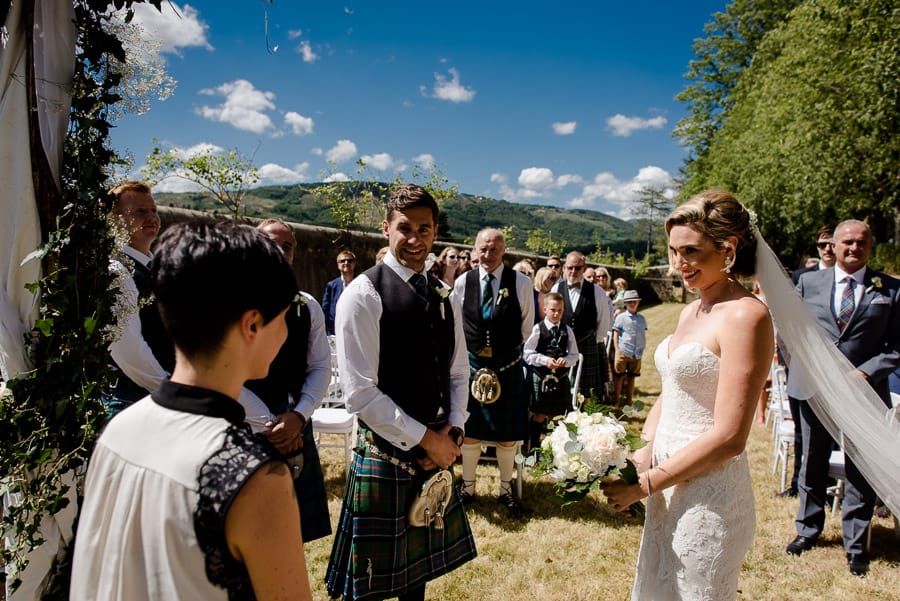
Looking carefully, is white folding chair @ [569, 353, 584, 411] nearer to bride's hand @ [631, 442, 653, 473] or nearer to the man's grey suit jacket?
the man's grey suit jacket

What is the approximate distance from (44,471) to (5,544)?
0.24 metres

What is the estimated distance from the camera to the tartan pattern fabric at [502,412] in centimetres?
443

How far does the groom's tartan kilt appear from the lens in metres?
2.28

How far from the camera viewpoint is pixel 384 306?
2324mm

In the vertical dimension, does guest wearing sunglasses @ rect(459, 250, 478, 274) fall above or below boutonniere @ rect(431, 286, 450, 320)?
above

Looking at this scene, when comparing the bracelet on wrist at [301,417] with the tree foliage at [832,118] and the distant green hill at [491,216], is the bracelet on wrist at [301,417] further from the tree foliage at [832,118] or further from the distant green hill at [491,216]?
the distant green hill at [491,216]

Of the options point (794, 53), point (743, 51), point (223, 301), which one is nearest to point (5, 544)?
point (223, 301)

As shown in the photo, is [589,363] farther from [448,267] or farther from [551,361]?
[448,267]

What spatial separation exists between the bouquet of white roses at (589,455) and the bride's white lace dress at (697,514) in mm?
159

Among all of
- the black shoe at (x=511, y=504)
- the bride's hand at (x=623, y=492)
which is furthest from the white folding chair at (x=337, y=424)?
the bride's hand at (x=623, y=492)

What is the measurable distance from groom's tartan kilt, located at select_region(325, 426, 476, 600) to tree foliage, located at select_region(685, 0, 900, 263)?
16033mm

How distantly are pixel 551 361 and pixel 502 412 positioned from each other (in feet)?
2.40

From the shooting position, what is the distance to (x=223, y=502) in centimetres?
84

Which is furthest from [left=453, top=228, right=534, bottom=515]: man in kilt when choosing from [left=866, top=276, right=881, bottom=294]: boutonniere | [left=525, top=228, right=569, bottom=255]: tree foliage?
[left=525, top=228, right=569, bottom=255]: tree foliage
